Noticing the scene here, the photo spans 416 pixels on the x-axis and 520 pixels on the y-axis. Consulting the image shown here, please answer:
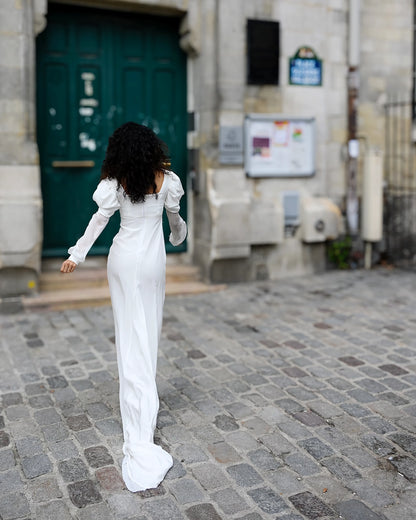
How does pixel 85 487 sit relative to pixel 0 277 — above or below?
below

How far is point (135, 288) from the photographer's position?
368cm

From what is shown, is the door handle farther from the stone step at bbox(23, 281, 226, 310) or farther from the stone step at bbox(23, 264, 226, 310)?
the stone step at bbox(23, 281, 226, 310)

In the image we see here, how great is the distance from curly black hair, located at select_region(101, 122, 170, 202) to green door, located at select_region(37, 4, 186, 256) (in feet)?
13.1

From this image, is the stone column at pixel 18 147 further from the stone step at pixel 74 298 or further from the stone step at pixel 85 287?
the stone step at pixel 85 287

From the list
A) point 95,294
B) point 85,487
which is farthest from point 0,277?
point 85,487

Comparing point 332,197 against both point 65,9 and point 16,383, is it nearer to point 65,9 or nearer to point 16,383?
point 65,9

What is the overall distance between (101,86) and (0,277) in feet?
8.31

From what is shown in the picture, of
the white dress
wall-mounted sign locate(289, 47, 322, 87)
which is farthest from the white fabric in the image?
wall-mounted sign locate(289, 47, 322, 87)

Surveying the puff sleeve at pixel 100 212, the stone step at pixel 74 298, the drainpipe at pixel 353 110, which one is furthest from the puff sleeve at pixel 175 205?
the drainpipe at pixel 353 110

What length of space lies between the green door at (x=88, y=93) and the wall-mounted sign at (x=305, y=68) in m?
1.37

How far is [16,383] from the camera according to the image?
471cm

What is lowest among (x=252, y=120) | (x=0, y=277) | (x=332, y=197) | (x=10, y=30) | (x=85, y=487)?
(x=85, y=487)

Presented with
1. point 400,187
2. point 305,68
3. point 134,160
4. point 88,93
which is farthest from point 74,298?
point 400,187

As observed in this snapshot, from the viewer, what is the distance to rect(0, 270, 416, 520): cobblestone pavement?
3.16m
